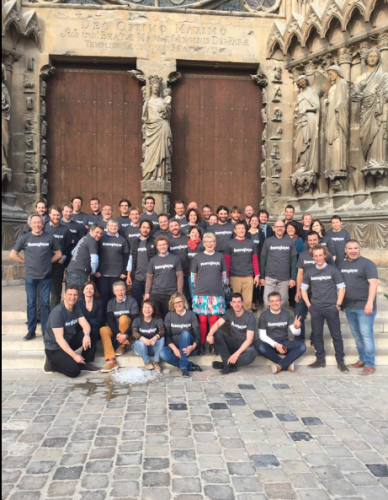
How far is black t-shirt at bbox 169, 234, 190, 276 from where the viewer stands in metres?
7.33

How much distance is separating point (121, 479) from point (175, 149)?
9.55 m

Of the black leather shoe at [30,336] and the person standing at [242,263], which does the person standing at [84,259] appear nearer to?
the black leather shoe at [30,336]

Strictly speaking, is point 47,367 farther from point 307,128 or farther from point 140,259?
point 307,128

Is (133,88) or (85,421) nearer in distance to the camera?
(85,421)

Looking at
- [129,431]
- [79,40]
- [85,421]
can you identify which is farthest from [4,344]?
[79,40]

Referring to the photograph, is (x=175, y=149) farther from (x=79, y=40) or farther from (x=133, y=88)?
(x=79, y=40)

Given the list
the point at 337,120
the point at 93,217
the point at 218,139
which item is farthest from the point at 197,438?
the point at 218,139

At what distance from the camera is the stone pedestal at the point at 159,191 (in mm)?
11430

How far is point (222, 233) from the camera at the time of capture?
7805mm

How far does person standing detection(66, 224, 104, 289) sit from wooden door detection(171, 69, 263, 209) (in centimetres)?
544

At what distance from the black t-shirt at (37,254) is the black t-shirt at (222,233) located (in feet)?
8.39

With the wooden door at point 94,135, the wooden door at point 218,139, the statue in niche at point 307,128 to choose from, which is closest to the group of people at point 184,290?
the statue in niche at point 307,128

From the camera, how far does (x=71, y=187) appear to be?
467 inches

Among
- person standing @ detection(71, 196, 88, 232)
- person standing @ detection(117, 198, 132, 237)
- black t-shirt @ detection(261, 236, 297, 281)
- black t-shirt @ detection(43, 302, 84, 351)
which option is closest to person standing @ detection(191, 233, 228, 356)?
black t-shirt @ detection(261, 236, 297, 281)
